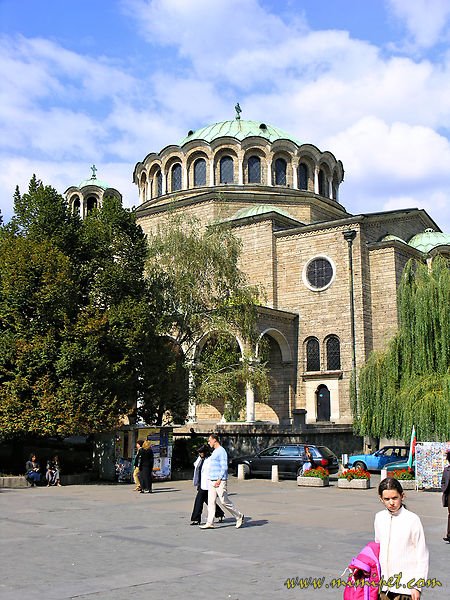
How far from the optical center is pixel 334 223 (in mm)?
36500

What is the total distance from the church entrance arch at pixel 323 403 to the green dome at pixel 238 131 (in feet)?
53.8

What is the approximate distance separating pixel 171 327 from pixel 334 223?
14657 millimetres

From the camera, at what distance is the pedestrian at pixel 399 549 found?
4246 mm

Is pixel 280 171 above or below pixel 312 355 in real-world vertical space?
above

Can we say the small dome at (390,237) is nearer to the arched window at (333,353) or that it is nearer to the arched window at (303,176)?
the arched window at (333,353)

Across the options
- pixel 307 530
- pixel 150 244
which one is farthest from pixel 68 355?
pixel 307 530

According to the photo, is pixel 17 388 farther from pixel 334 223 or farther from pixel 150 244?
pixel 334 223

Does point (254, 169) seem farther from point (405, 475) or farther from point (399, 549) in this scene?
point (399, 549)

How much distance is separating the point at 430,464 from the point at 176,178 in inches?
1149

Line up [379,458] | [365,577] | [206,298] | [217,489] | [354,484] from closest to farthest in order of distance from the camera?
[365,577]
[217,489]
[354,484]
[206,298]
[379,458]

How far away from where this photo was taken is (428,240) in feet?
132

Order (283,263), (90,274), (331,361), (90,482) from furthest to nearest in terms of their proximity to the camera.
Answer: (283,263) → (331,361) → (90,274) → (90,482)

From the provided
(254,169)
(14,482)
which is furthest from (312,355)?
(14,482)

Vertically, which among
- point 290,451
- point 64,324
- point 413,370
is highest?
point 64,324
